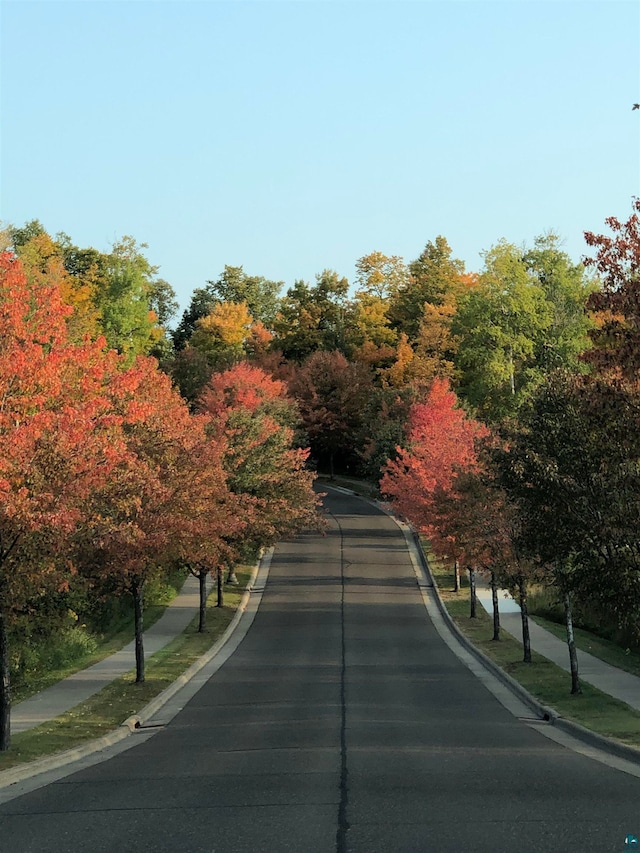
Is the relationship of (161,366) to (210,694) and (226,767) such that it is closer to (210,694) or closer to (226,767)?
(210,694)

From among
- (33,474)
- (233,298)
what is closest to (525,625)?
(33,474)

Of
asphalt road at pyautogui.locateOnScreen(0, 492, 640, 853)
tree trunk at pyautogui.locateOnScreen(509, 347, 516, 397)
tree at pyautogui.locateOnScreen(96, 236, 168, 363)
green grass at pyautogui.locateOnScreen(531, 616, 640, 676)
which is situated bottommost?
green grass at pyautogui.locateOnScreen(531, 616, 640, 676)

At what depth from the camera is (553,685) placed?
28641 mm

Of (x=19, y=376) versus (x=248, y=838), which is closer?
(x=248, y=838)

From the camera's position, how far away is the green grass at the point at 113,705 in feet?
65.0

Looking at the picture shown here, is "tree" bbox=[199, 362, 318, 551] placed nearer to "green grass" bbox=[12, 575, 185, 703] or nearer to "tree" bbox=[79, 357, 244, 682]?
"green grass" bbox=[12, 575, 185, 703]

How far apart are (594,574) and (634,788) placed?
7.04 meters

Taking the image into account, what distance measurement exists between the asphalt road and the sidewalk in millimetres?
3048

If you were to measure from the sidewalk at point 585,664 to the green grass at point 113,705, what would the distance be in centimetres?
1115

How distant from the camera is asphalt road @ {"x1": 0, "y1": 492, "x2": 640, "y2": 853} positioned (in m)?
11.1

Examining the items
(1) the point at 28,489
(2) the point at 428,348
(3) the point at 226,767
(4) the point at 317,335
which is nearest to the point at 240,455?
(1) the point at 28,489

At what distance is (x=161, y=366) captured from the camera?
95875mm

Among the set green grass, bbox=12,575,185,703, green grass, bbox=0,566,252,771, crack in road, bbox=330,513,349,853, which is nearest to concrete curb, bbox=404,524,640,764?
crack in road, bbox=330,513,349,853

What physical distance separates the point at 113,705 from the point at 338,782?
41.0 ft
